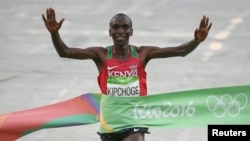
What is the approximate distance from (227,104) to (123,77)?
1.22 meters

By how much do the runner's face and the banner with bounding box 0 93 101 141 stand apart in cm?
78

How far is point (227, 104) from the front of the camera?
955cm

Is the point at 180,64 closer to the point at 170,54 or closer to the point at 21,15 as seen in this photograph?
the point at 21,15

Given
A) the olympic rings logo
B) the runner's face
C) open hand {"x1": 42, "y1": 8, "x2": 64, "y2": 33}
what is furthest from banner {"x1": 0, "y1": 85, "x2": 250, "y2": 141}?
open hand {"x1": 42, "y1": 8, "x2": 64, "y2": 33}

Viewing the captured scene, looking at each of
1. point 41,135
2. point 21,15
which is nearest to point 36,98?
point 41,135

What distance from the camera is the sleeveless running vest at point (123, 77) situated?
9047 millimetres

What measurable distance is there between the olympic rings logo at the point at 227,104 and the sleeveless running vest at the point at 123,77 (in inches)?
34.5

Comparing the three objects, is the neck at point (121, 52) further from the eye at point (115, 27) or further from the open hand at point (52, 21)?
the open hand at point (52, 21)

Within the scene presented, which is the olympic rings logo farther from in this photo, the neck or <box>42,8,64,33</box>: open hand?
<box>42,8,64,33</box>: open hand

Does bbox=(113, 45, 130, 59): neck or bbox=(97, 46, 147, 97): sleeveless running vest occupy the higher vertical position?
bbox=(113, 45, 130, 59): neck

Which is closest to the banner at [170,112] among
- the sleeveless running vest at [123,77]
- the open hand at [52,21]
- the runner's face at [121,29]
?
the sleeveless running vest at [123,77]

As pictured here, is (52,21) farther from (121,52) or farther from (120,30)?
(121,52)

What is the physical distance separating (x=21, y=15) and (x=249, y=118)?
958 centimetres

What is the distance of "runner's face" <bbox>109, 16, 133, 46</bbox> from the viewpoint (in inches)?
355
